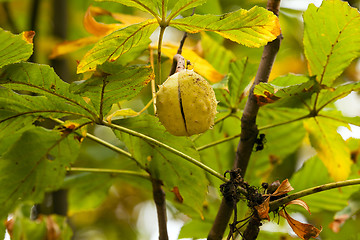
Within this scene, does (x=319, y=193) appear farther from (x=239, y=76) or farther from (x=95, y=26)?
(x=95, y=26)

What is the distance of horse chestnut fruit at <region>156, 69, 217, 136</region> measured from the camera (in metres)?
0.82

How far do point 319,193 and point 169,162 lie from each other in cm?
52

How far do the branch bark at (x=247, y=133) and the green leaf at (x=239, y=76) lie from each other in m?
0.08

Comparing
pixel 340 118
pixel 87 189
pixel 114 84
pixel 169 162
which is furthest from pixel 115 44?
pixel 87 189

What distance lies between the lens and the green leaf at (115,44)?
32.5 inches

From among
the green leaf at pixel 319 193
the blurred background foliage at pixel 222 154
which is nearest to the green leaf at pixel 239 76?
the blurred background foliage at pixel 222 154

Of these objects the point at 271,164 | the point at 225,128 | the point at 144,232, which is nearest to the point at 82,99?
the point at 225,128

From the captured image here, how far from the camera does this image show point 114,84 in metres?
0.85

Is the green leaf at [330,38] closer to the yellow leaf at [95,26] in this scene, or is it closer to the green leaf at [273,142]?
the green leaf at [273,142]

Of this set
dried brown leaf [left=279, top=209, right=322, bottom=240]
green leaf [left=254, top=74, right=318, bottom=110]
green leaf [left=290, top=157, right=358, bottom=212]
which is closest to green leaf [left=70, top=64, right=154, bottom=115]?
green leaf [left=254, top=74, right=318, bottom=110]

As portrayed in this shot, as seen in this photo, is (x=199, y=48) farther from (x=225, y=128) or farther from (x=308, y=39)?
(x=308, y=39)

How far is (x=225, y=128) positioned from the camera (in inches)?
53.1

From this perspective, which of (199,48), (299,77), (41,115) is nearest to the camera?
(41,115)

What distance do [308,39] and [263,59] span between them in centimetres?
11
